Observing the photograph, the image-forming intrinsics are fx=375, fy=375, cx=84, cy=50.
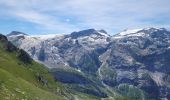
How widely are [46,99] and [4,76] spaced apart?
13.3m

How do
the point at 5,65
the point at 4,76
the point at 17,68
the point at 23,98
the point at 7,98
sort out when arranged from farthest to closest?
the point at 17,68, the point at 5,65, the point at 4,76, the point at 23,98, the point at 7,98

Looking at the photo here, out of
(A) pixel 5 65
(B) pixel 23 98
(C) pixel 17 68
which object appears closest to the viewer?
(B) pixel 23 98

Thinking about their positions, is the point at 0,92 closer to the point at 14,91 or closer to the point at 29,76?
the point at 14,91

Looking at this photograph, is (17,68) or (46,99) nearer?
(46,99)

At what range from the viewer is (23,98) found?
77.4 m

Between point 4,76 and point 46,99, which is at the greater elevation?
point 4,76

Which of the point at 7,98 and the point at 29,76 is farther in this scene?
the point at 29,76

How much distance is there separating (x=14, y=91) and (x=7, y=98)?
14.3 metres

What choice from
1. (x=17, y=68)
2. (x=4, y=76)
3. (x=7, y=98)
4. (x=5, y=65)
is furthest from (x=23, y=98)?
(x=17, y=68)

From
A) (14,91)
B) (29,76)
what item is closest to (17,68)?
(29,76)

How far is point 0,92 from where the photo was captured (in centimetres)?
7006

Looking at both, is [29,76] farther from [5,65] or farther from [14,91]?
[14,91]

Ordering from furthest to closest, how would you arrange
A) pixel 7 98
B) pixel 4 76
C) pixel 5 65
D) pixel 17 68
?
1. pixel 17 68
2. pixel 5 65
3. pixel 4 76
4. pixel 7 98

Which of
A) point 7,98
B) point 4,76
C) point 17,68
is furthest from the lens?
point 17,68
